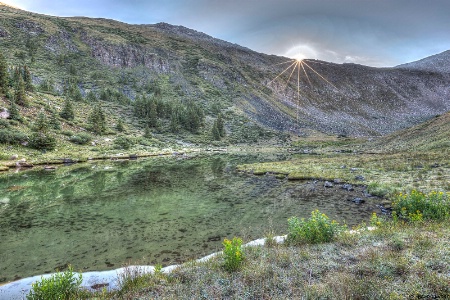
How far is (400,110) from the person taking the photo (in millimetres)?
197750

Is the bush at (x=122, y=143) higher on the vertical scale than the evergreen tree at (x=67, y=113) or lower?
lower

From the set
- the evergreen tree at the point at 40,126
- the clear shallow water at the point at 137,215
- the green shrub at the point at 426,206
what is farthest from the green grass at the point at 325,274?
the evergreen tree at the point at 40,126

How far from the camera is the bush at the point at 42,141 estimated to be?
45406 mm

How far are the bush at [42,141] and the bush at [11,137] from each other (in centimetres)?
137

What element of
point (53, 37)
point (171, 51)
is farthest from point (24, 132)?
point (171, 51)

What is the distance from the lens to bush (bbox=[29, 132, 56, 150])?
4541cm

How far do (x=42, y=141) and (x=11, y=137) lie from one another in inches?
172

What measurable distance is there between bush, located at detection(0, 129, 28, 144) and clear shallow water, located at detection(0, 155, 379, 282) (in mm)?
17112

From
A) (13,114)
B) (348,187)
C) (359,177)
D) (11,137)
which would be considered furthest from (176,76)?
(348,187)

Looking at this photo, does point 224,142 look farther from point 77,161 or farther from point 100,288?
point 100,288

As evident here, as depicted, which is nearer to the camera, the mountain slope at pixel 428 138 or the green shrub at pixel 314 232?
the green shrub at pixel 314 232

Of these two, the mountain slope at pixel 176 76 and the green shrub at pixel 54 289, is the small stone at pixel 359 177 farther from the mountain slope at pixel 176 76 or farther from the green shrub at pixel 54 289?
the mountain slope at pixel 176 76

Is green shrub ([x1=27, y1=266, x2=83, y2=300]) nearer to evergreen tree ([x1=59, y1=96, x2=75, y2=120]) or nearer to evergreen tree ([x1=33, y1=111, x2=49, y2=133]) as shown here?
evergreen tree ([x1=33, y1=111, x2=49, y2=133])

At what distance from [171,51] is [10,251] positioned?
587 feet
